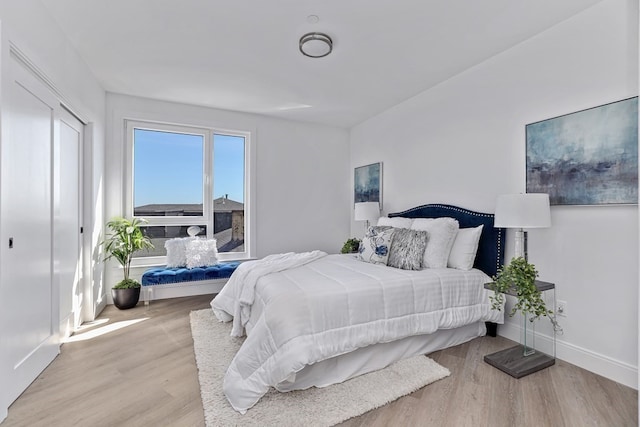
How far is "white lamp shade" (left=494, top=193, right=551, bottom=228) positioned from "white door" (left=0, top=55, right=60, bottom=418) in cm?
327

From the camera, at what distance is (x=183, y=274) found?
147 inches

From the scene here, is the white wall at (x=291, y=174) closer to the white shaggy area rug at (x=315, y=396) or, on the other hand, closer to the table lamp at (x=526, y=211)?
the white shaggy area rug at (x=315, y=396)

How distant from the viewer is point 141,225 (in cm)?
407

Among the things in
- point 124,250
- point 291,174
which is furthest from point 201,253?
point 291,174

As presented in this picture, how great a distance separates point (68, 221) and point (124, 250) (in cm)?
95

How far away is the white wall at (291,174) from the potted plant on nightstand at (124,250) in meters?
0.38

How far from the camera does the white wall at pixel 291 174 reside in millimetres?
4395

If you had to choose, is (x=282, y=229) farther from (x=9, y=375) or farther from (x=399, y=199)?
(x=9, y=375)

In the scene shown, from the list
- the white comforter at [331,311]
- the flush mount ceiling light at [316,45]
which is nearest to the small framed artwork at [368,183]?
the white comforter at [331,311]

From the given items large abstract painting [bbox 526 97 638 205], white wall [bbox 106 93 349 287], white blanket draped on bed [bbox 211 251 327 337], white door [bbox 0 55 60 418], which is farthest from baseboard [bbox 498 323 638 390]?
white door [bbox 0 55 60 418]

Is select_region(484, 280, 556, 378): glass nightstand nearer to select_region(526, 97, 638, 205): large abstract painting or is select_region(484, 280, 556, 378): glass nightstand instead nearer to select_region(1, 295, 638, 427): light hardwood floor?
select_region(1, 295, 638, 427): light hardwood floor

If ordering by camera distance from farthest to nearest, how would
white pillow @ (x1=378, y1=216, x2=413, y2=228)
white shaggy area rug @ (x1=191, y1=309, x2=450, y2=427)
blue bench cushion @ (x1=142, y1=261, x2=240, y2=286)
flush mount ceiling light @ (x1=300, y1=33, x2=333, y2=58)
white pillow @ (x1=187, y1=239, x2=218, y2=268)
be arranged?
white pillow @ (x1=187, y1=239, x2=218, y2=268) < blue bench cushion @ (x1=142, y1=261, x2=240, y2=286) < white pillow @ (x1=378, y1=216, x2=413, y2=228) < flush mount ceiling light @ (x1=300, y1=33, x2=333, y2=58) < white shaggy area rug @ (x1=191, y1=309, x2=450, y2=427)

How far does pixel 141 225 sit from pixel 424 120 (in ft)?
12.6

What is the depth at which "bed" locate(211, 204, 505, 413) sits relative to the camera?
1.91 meters
